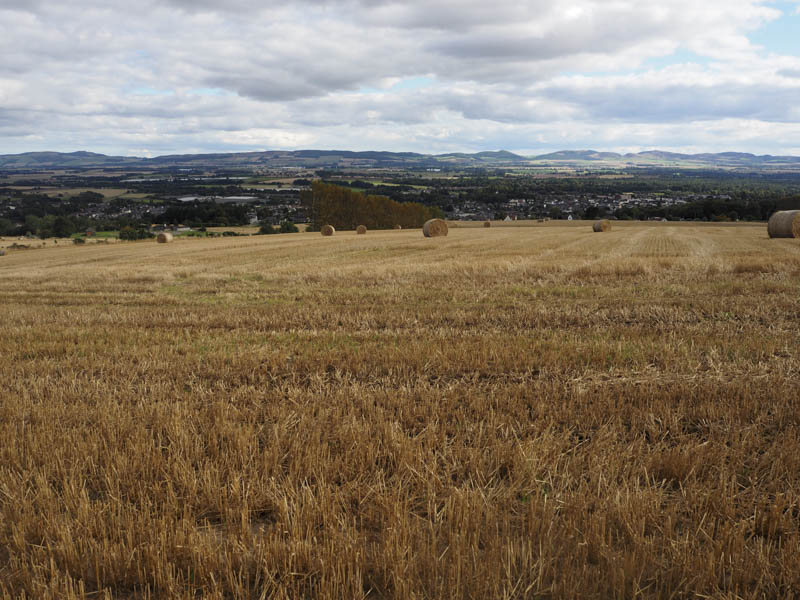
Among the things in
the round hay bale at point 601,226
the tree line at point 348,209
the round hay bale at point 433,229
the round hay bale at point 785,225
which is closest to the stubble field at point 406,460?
the round hay bale at point 785,225

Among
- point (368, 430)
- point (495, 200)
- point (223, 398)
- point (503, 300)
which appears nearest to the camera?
point (368, 430)

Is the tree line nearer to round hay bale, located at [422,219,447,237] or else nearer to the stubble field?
round hay bale, located at [422,219,447,237]

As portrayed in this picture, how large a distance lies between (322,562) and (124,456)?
7.52 feet

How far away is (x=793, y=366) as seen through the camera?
6.96m

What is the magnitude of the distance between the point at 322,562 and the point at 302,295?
38.6 ft

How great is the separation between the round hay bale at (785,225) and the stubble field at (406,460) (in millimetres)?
28639

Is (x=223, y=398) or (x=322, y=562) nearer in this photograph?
(x=322, y=562)

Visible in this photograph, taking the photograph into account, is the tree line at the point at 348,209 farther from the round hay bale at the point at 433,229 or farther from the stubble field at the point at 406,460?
the stubble field at the point at 406,460

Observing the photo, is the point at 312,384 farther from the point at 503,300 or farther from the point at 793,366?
the point at 503,300

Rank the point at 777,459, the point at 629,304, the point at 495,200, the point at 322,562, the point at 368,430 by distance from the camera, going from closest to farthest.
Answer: the point at 322,562, the point at 777,459, the point at 368,430, the point at 629,304, the point at 495,200

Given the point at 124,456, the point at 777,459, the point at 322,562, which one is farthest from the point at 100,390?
the point at 777,459

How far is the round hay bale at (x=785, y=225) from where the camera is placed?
110 ft

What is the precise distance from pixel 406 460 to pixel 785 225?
38285 mm

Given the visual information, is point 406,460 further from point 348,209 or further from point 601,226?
point 348,209
